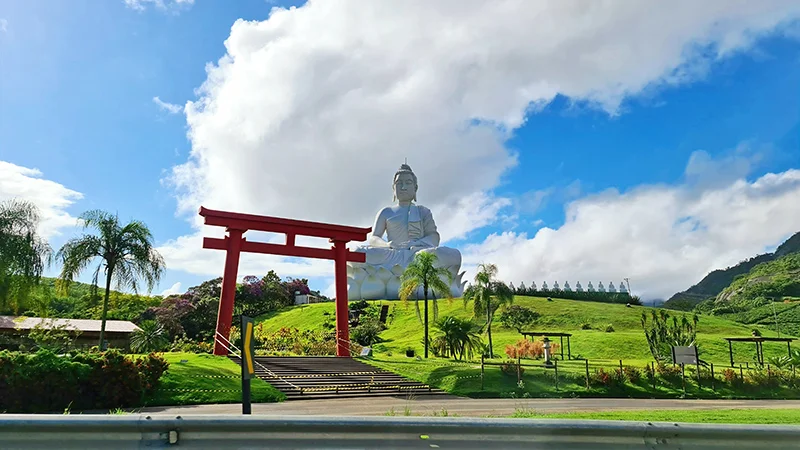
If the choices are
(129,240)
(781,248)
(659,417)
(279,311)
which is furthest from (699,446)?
(781,248)

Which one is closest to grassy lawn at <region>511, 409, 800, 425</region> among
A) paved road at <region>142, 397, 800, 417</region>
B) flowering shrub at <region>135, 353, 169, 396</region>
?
paved road at <region>142, 397, 800, 417</region>

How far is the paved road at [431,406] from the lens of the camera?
10.7 meters

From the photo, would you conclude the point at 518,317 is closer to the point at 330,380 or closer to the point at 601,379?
the point at 601,379

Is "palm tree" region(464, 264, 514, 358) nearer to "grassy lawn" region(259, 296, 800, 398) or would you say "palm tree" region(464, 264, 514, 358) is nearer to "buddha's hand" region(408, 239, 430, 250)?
"grassy lawn" region(259, 296, 800, 398)

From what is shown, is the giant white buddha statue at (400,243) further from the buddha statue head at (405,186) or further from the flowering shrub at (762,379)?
the flowering shrub at (762,379)

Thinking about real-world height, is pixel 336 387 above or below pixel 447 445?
below

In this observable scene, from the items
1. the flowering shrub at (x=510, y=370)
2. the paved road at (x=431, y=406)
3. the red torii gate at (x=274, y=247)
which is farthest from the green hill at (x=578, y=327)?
the paved road at (x=431, y=406)

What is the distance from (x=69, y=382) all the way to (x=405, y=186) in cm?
3029

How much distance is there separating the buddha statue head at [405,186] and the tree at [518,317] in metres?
10.6

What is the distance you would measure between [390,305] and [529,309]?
31.4 feet

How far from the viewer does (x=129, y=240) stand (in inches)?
741

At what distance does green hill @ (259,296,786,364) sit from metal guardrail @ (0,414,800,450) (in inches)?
848

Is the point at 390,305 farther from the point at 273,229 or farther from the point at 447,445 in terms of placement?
the point at 447,445

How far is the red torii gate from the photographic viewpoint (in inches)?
724
